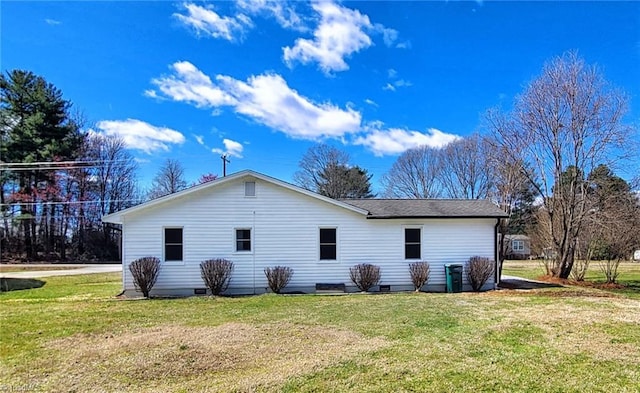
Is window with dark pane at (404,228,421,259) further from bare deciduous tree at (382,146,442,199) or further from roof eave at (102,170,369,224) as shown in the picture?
bare deciduous tree at (382,146,442,199)

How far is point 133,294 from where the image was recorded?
12.1m

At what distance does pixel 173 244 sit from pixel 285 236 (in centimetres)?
348

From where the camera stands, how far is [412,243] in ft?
44.1

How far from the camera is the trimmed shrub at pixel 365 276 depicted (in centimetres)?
1279

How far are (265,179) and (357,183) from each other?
26278 millimetres

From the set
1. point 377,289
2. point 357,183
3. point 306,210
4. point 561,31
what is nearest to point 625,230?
point 561,31


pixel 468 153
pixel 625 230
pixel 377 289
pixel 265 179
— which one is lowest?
pixel 377 289

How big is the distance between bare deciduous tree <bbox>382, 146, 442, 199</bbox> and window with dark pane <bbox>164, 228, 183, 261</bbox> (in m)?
29.0

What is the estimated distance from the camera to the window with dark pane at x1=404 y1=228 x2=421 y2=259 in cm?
1340

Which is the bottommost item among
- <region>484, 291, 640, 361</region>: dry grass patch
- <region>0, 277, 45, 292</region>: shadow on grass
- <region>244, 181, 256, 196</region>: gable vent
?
<region>0, 277, 45, 292</region>: shadow on grass

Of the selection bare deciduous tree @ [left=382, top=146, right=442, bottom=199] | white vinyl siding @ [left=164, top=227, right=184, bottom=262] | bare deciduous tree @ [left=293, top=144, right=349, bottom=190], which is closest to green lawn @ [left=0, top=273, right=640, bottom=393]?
white vinyl siding @ [left=164, top=227, right=184, bottom=262]

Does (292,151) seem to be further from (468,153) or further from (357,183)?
(468,153)

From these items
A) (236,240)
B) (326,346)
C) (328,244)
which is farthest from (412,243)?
(326,346)

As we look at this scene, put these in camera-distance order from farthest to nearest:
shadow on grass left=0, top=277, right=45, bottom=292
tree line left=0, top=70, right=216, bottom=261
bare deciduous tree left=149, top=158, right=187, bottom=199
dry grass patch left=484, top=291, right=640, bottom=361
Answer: bare deciduous tree left=149, top=158, right=187, bottom=199
tree line left=0, top=70, right=216, bottom=261
shadow on grass left=0, top=277, right=45, bottom=292
dry grass patch left=484, top=291, right=640, bottom=361
